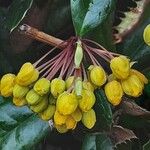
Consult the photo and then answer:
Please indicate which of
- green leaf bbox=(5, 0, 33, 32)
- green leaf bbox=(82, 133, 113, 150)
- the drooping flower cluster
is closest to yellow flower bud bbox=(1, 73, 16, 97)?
the drooping flower cluster

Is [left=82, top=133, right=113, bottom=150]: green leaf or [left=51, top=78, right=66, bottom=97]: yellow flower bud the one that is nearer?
[left=51, top=78, right=66, bottom=97]: yellow flower bud

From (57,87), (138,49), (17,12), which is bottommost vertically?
(138,49)

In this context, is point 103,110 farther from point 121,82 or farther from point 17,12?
point 17,12

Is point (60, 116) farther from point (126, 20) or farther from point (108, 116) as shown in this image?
point (126, 20)

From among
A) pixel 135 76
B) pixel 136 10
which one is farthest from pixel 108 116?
pixel 136 10

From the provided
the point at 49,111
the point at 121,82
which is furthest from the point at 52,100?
the point at 121,82

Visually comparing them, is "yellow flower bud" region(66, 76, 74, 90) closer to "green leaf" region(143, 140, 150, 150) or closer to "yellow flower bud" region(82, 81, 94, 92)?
"yellow flower bud" region(82, 81, 94, 92)

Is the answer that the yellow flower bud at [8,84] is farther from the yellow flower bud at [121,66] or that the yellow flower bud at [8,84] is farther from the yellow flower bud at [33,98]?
the yellow flower bud at [121,66]
